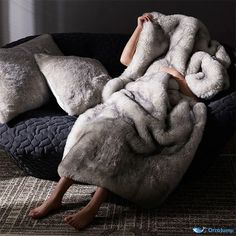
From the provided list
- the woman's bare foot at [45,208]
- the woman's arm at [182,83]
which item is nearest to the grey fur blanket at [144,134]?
the woman's arm at [182,83]

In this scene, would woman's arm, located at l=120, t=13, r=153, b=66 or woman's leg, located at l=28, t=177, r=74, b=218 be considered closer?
woman's leg, located at l=28, t=177, r=74, b=218

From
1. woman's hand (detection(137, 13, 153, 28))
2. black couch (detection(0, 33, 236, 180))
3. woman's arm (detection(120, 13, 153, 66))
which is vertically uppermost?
woman's hand (detection(137, 13, 153, 28))

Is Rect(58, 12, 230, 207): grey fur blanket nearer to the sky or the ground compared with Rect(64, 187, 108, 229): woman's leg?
nearer to the sky

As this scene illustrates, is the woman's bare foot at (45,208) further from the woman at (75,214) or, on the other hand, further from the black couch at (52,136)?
the black couch at (52,136)

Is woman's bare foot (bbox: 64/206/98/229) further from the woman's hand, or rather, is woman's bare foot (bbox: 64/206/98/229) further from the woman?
the woman's hand

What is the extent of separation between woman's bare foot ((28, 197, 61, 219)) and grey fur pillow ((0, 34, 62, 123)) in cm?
51

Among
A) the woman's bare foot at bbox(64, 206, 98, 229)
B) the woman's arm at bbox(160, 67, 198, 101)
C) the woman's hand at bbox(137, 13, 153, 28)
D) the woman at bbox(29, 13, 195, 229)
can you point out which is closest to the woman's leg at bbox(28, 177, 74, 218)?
the woman at bbox(29, 13, 195, 229)

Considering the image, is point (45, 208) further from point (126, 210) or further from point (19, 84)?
point (19, 84)

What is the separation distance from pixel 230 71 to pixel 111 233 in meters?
1.16

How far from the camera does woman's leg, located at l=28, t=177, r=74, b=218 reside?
2127 mm

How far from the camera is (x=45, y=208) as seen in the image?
7.00ft

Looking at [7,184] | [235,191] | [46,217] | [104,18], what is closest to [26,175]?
[7,184]

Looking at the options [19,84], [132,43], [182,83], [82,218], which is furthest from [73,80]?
[82,218]

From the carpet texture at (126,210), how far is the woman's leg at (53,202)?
0.03 meters
